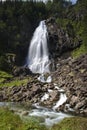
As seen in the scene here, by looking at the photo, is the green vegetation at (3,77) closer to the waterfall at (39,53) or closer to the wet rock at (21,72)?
the wet rock at (21,72)

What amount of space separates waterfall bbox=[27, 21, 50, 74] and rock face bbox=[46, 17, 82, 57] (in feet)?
8.20

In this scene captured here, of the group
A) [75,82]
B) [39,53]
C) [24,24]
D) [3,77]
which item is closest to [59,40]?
[39,53]

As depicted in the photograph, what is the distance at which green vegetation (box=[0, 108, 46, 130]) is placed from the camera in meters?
22.2

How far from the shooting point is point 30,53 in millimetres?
122000

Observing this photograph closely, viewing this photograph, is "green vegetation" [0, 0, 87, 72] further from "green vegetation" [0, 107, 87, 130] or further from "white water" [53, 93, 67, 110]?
"green vegetation" [0, 107, 87, 130]

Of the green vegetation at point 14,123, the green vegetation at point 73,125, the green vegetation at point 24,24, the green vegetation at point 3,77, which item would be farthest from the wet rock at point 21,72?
the green vegetation at point 73,125

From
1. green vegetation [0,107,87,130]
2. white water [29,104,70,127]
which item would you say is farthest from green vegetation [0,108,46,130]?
white water [29,104,70,127]

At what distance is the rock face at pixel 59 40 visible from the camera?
401 feet

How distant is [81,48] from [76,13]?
93.8 feet

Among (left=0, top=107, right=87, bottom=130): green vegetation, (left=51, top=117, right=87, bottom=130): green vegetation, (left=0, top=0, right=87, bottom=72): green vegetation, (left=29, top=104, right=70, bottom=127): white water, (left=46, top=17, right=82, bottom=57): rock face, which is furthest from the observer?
(left=0, top=0, right=87, bottom=72): green vegetation

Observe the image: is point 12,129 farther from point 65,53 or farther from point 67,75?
point 65,53

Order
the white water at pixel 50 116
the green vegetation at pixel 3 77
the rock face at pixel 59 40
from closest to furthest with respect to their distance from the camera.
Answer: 1. the white water at pixel 50 116
2. the green vegetation at pixel 3 77
3. the rock face at pixel 59 40

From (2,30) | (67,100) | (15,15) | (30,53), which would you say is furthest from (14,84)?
(15,15)

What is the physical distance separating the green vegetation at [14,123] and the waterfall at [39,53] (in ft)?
270
